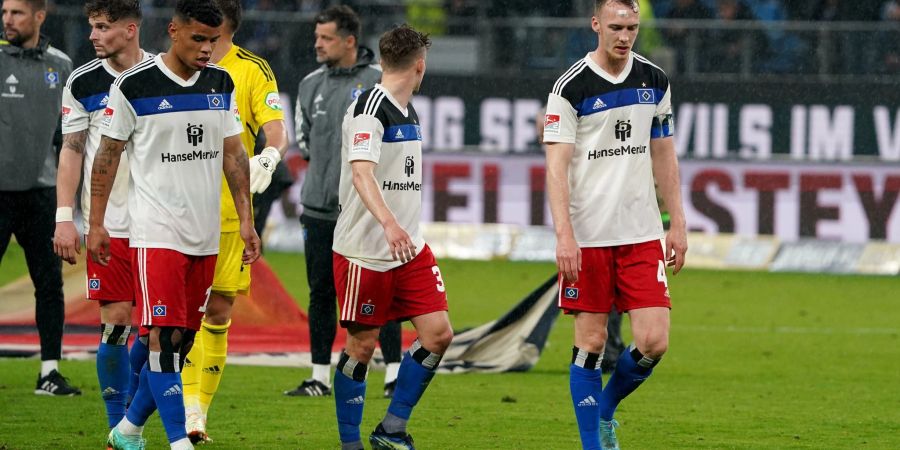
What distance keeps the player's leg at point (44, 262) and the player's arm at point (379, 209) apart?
319 centimetres

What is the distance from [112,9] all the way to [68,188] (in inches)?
34.6

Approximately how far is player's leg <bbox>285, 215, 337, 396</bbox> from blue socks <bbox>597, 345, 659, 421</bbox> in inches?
98.5

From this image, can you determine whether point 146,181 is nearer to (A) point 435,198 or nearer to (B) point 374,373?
(B) point 374,373

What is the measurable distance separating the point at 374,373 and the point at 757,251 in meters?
8.86

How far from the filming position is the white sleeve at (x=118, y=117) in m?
6.53

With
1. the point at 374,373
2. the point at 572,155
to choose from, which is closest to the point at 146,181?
the point at 572,155

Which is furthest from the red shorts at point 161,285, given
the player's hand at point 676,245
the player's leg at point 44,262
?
the player's leg at point 44,262

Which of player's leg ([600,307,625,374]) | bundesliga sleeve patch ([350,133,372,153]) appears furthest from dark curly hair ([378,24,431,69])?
player's leg ([600,307,625,374])

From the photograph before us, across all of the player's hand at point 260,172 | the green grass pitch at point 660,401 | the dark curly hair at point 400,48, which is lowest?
the green grass pitch at point 660,401

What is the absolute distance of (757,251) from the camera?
1798 cm

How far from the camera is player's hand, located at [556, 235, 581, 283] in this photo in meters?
6.58

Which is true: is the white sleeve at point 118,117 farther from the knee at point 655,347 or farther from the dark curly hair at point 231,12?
the knee at point 655,347

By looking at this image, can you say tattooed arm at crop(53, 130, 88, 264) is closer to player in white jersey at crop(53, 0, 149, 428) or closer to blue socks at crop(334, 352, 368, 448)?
player in white jersey at crop(53, 0, 149, 428)

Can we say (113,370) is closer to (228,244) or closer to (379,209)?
(228,244)
